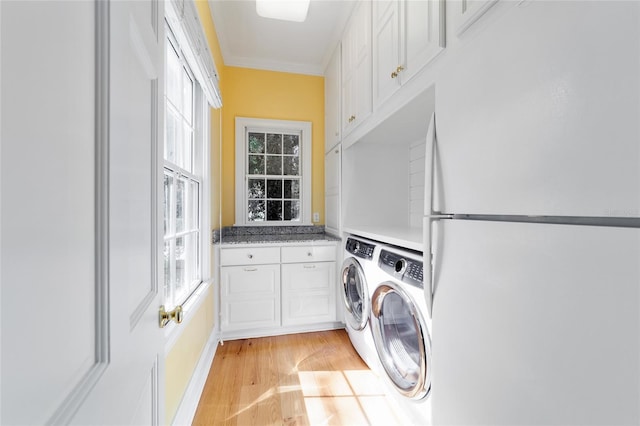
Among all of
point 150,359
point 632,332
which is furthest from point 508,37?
point 150,359

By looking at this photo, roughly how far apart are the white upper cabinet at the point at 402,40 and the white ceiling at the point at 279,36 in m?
0.72

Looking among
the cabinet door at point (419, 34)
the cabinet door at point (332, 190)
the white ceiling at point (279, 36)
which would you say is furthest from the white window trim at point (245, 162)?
the cabinet door at point (419, 34)

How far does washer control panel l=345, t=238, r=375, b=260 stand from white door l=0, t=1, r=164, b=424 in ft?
4.79

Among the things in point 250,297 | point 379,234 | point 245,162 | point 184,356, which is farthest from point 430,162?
point 245,162

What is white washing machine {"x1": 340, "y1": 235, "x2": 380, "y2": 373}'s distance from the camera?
1893 mm

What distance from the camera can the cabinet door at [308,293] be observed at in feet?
8.31

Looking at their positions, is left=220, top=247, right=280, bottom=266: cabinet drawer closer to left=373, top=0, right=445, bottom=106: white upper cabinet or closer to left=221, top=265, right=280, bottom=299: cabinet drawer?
left=221, top=265, right=280, bottom=299: cabinet drawer

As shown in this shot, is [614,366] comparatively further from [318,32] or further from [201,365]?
[318,32]

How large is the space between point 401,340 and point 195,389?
127 centimetres

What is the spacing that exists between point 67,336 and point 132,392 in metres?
0.26

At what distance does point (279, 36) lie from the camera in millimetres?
2561

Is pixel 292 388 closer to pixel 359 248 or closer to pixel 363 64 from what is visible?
pixel 359 248

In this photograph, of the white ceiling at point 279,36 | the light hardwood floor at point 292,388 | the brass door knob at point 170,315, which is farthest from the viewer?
the white ceiling at point 279,36

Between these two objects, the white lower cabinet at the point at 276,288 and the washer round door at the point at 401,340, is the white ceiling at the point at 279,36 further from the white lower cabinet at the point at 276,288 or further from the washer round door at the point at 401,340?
the washer round door at the point at 401,340
